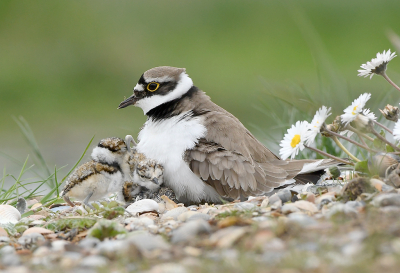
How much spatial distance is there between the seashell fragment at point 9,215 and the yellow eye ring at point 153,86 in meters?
1.60

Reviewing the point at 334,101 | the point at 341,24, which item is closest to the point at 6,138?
the point at 334,101

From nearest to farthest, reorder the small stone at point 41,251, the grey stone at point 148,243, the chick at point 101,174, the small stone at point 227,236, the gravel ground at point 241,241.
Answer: the gravel ground at point 241,241, the small stone at point 227,236, the grey stone at point 148,243, the small stone at point 41,251, the chick at point 101,174

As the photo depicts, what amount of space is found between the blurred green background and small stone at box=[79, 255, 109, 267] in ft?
29.0

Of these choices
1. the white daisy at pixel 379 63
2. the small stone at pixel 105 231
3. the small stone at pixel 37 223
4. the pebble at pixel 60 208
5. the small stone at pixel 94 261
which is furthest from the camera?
the pebble at pixel 60 208

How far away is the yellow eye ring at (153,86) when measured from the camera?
5.07 meters

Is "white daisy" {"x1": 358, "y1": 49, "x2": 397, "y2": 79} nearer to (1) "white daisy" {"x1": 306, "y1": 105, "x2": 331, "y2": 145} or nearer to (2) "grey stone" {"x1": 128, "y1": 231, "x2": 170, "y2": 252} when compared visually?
(1) "white daisy" {"x1": 306, "y1": 105, "x2": 331, "y2": 145}

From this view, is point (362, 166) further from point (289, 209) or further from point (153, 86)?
point (153, 86)

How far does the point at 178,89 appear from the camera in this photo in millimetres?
5066

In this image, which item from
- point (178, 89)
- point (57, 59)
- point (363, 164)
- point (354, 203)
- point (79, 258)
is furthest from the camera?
point (57, 59)

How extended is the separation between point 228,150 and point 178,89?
759 mm

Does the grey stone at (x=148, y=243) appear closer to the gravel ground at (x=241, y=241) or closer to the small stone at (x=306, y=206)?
the gravel ground at (x=241, y=241)

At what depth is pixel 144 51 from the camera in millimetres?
14562

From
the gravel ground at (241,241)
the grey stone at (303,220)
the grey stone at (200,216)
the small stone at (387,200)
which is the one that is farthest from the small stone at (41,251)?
the small stone at (387,200)

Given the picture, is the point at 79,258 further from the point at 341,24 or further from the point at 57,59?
the point at 341,24
